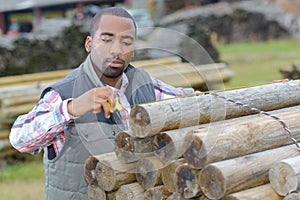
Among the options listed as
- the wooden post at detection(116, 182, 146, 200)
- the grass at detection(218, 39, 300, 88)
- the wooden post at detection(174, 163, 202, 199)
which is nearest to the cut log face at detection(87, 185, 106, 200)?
the wooden post at detection(116, 182, 146, 200)

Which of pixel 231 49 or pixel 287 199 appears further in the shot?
pixel 231 49

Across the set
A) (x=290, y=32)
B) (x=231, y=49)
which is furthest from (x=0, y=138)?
(x=290, y=32)

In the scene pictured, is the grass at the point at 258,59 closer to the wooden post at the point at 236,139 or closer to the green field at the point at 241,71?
the green field at the point at 241,71

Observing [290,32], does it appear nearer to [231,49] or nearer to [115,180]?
[231,49]

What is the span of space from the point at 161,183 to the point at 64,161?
0.63m

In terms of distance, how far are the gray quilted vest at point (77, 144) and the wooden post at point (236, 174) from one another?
77 centimetres

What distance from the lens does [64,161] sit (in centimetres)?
338

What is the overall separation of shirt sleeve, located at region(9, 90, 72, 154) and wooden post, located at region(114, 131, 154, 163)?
316 millimetres

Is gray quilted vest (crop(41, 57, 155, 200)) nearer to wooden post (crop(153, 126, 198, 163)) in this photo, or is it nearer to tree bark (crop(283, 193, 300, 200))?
wooden post (crop(153, 126, 198, 163))

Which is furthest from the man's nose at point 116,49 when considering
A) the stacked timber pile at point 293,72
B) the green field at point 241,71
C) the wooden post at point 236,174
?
the stacked timber pile at point 293,72

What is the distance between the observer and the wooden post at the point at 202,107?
2918mm

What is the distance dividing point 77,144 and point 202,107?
0.78m

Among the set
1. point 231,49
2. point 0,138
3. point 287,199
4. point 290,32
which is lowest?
point 287,199

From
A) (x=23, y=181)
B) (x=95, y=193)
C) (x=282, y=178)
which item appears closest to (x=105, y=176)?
(x=95, y=193)
